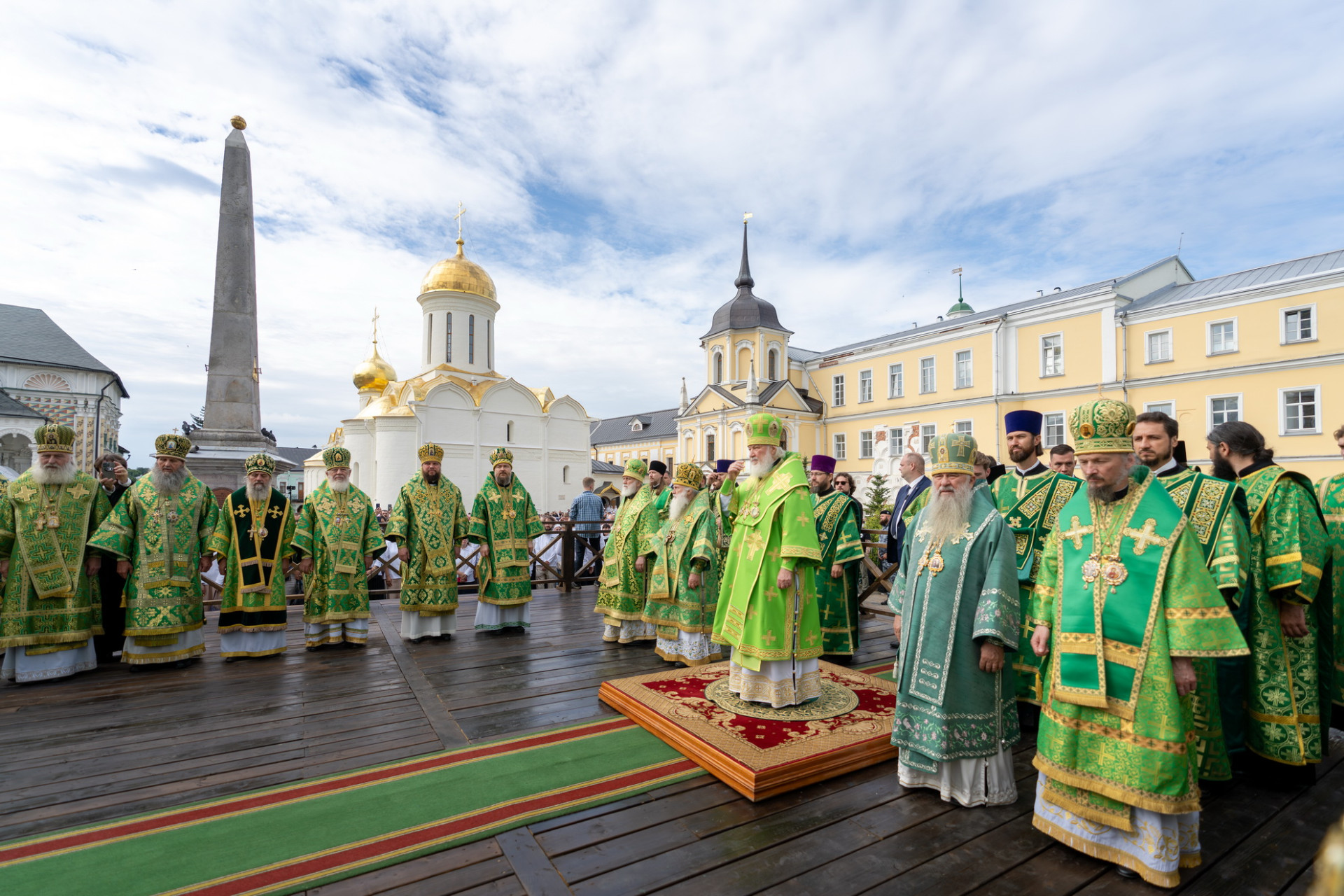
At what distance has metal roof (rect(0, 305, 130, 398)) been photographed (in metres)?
29.6

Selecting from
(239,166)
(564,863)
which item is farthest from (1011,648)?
(239,166)

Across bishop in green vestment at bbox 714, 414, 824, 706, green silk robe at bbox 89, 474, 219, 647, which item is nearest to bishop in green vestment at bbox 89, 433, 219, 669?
green silk robe at bbox 89, 474, 219, 647

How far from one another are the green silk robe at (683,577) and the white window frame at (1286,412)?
88.3ft

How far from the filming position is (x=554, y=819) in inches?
125

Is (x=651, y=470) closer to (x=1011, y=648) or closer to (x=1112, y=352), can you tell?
(x=1011, y=648)

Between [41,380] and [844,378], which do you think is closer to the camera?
[41,380]

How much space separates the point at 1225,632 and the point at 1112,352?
99.6ft

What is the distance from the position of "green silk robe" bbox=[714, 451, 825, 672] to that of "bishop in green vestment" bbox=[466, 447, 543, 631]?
3244 mm

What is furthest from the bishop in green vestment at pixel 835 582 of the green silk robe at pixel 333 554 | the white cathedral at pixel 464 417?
the white cathedral at pixel 464 417

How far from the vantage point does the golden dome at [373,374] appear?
109 ft

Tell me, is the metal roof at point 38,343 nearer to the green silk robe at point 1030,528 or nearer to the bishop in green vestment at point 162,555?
the bishop in green vestment at point 162,555

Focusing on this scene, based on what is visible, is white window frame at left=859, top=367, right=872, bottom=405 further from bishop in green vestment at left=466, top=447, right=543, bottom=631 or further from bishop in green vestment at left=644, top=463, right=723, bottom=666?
bishop in green vestment at left=644, top=463, right=723, bottom=666

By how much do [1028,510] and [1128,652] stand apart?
1655mm

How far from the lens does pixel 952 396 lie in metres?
33.4
